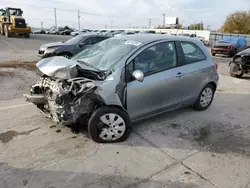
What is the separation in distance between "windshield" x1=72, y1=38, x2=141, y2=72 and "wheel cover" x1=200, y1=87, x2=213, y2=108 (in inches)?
80.9

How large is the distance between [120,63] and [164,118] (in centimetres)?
167

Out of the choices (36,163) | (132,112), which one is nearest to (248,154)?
(132,112)

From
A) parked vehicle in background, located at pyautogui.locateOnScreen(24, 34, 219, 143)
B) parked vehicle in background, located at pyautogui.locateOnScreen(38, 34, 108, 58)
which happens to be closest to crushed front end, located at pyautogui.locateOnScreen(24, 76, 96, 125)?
parked vehicle in background, located at pyautogui.locateOnScreen(24, 34, 219, 143)

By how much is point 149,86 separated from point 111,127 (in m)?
0.92

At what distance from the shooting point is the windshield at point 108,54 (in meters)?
3.71

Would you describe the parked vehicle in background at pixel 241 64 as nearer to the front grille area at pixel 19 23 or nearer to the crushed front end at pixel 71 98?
the crushed front end at pixel 71 98

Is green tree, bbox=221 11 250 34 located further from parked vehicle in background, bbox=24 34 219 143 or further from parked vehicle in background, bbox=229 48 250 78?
parked vehicle in background, bbox=24 34 219 143

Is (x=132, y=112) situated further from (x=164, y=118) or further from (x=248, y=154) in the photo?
(x=248, y=154)

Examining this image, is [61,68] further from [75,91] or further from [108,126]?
[108,126]

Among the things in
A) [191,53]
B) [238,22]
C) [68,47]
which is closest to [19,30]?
[68,47]

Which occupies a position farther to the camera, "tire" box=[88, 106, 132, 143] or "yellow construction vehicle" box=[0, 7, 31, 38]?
"yellow construction vehicle" box=[0, 7, 31, 38]

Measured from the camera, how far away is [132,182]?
2742mm

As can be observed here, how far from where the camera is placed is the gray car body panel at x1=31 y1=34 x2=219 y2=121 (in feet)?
11.3

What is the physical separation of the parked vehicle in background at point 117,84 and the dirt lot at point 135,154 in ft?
1.16
